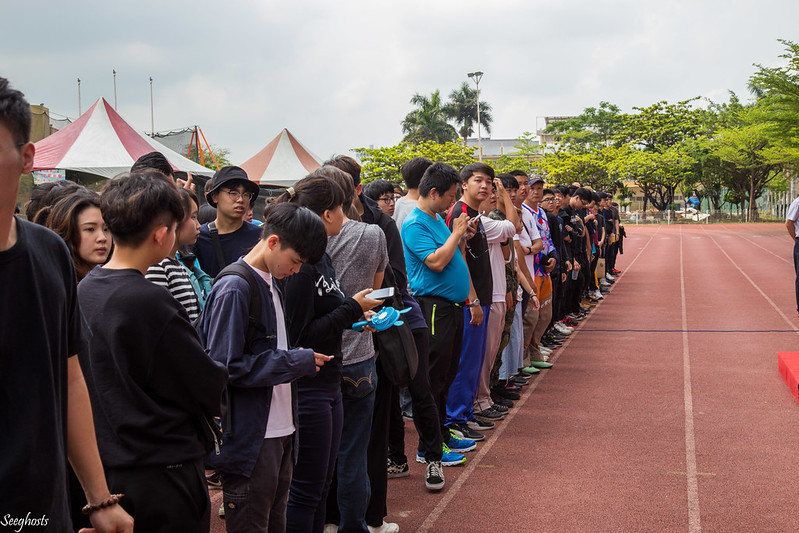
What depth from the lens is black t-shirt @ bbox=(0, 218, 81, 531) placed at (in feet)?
5.11

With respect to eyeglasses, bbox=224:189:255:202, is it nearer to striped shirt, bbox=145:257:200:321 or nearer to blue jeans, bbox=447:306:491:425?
striped shirt, bbox=145:257:200:321

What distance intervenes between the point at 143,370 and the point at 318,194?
1.37 meters

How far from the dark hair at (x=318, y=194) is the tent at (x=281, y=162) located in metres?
15.0

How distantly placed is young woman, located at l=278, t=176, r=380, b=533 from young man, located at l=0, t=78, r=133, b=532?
4.55ft

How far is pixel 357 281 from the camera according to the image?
12.0ft

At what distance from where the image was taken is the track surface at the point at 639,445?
14.4ft

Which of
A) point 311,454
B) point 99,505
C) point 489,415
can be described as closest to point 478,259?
point 489,415

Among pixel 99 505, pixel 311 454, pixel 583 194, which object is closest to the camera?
pixel 99 505

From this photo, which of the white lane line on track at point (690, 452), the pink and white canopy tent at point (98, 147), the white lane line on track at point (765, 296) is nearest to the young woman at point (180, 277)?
the white lane line on track at point (690, 452)

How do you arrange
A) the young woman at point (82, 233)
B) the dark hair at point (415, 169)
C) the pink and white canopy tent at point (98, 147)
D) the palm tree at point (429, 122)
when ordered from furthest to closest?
1. the palm tree at point (429, 122)
2. the pink and white canopy tent at point (98, 147)
3. the dark hair at point (415, 169)
4. the young woman at point (82, 233)

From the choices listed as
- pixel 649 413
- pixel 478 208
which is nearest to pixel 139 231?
pixel 478 208

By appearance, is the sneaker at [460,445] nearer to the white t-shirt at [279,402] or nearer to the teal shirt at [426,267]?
the teal shirt at [426,267]

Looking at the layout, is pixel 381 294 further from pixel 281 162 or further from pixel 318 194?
pixel 281 162

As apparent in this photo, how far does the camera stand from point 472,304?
18.1 feet
